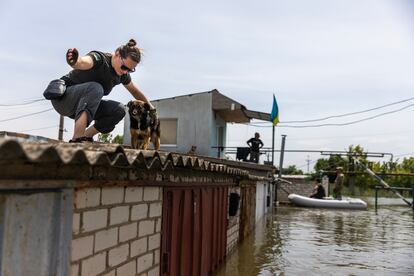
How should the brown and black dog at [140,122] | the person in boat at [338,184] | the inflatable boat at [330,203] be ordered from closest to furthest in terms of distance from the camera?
the brown and black dog at [140,122], the inflatable boat at [330,203], the person in boat at [338,184]

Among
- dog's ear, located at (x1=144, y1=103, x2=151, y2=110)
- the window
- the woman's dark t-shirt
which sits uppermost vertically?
the window

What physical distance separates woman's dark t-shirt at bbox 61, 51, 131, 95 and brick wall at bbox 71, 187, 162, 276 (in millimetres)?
1133

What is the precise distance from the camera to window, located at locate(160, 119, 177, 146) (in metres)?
21.2

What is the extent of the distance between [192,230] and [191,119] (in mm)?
14717

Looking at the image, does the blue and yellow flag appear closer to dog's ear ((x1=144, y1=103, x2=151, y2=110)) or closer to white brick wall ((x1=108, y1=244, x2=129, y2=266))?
dog's ear ((x1=144, y1=103, x2=151, y2=110))

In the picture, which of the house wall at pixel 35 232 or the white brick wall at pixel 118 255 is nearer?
the house wall at pixel 35 232

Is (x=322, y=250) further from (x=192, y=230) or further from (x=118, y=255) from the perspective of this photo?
(x=118, y=255)

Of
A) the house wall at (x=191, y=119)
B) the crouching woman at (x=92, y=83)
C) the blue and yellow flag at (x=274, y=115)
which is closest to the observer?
the crouching woman at (x=92, y=83)

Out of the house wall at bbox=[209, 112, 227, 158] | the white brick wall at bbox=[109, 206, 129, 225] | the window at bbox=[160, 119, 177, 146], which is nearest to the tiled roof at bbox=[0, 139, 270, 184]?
the white brick wall at bbox=[109, 206, 129, 225]

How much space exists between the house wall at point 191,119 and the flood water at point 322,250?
509cm

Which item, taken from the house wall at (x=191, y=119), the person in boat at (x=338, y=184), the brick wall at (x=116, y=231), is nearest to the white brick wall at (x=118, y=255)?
the brick wall at (x=116, y=231)

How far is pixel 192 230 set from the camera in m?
6.45

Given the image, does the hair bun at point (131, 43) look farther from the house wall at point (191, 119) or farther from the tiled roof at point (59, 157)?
the house wall at point (191, 119)

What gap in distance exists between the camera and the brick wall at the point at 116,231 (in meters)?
3.26
